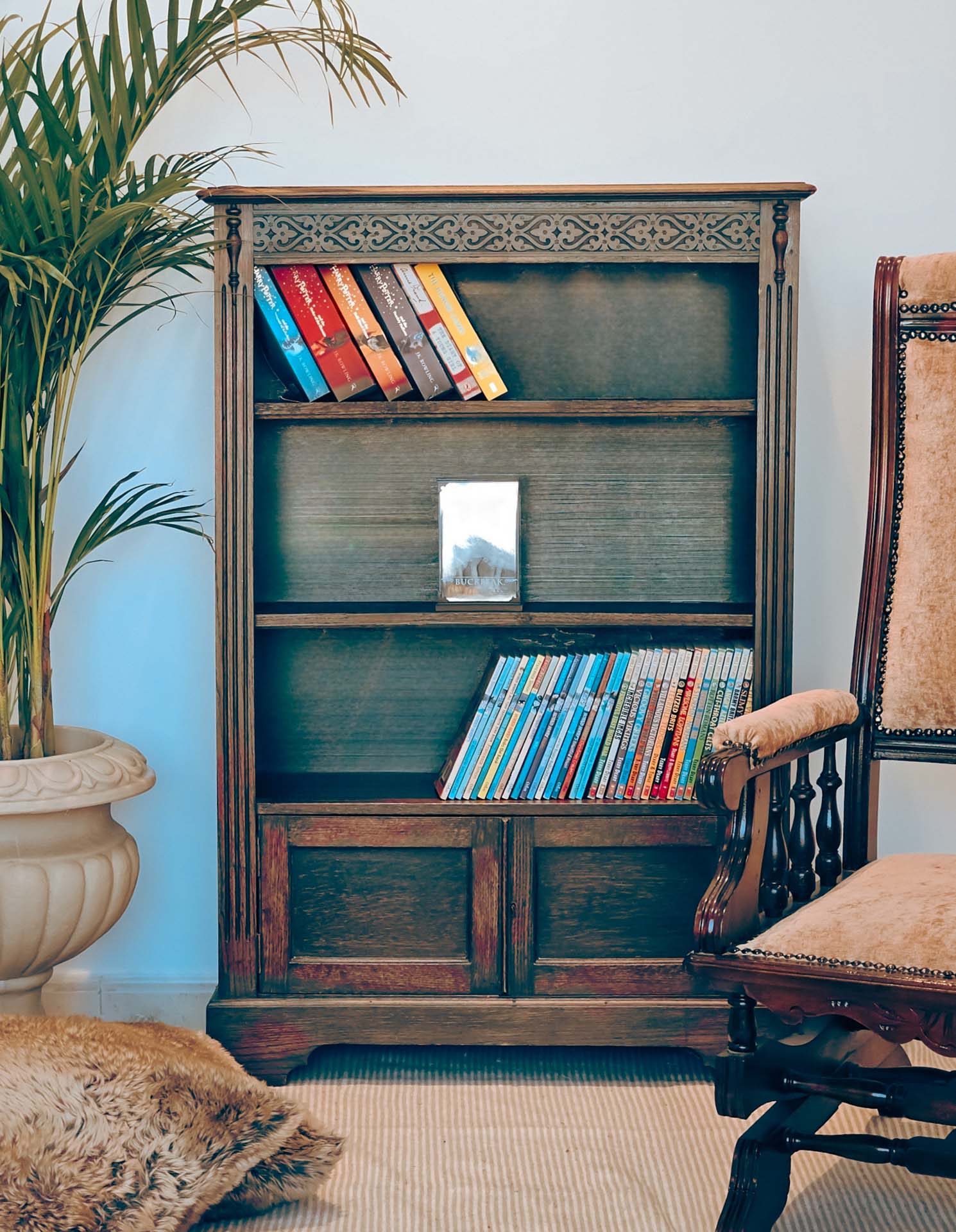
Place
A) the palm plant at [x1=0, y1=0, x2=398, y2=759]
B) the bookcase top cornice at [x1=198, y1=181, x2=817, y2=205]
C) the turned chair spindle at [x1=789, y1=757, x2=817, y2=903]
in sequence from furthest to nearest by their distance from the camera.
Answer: the bookcase top cornice at [x1=198, y1=181, x2=817, y2=205] < the palm plant at [x1=0, y1=0, x2=398, y2=759] < the turned chair spindle at [x1=789, y1=757, x2=817, y2=903]

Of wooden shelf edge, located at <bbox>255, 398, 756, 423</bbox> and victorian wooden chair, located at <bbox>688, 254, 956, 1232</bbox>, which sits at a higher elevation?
wooden shelf edge, located at <bbox>255, 398, 756, 423</bbox>

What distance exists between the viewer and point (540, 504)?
2.00 meters

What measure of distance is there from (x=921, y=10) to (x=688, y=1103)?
1933mm

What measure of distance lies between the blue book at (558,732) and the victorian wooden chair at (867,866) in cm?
46

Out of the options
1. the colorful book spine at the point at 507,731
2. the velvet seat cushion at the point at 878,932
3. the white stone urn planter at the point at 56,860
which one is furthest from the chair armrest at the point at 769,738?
the white stone urn planter at the point at 56,860

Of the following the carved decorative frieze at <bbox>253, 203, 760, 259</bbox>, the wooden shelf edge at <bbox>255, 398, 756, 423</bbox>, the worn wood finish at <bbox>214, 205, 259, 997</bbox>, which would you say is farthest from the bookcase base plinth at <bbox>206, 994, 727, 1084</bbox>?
the carved decorative frieze at <bbox>253, 203, 760, 259</bbox>

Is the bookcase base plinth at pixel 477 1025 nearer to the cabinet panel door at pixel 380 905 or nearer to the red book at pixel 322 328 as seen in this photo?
the cabinet panel door at pixel 380 905

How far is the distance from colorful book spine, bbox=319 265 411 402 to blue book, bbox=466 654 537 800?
501 millimetres

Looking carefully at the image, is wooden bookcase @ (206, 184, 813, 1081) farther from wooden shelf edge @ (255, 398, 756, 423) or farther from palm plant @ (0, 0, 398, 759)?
palm plant @ (0, 0, 398, 759)

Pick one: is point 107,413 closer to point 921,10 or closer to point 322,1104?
point 322,1104

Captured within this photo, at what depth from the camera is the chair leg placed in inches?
52.5

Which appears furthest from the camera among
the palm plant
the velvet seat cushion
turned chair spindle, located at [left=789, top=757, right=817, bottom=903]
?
the palm plant

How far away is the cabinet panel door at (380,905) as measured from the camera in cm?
191

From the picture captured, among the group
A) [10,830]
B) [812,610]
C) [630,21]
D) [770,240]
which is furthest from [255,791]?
[630,21]
